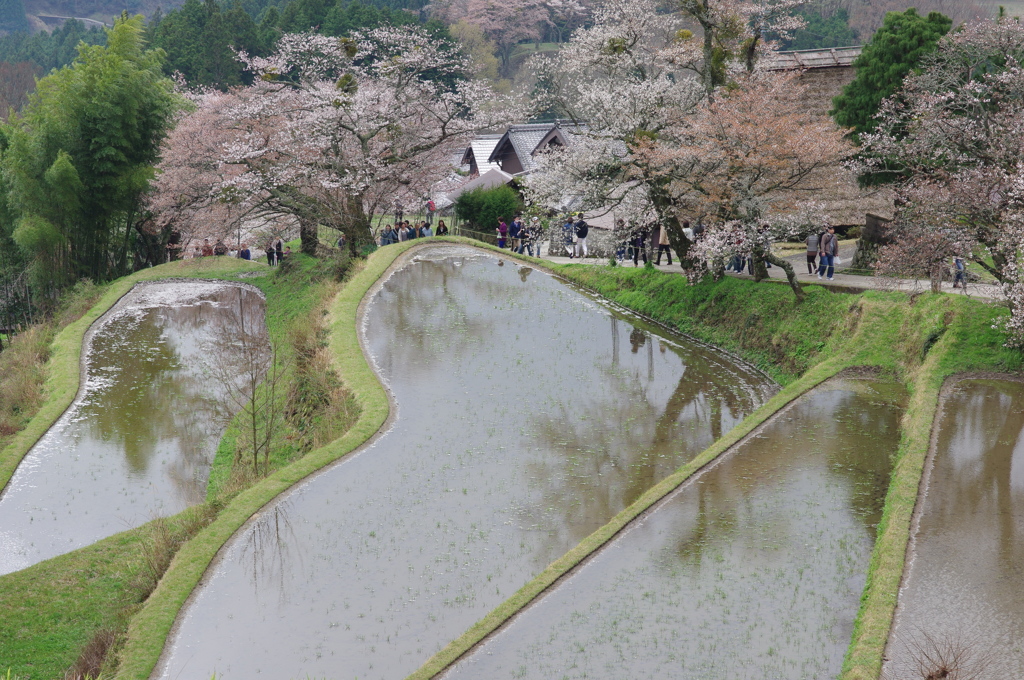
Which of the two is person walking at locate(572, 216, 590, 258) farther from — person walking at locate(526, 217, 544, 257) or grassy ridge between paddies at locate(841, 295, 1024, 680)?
grassy ridge between paddies at locate(841, 295, 1024, 680)

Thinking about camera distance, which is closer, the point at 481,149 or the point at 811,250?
the point at 811,250

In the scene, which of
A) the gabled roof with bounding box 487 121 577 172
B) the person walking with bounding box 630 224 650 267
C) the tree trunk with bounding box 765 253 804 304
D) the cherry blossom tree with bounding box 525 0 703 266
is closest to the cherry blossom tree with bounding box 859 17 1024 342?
the tree trunk with bounding box 765 253 804 304

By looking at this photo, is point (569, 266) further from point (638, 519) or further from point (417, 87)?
point (638, 519)

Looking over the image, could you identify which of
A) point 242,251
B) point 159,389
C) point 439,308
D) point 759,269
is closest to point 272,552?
point 159,389

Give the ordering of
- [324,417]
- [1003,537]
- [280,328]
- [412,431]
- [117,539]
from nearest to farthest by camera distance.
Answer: [1003,537], [117,539], [412,431], [324,417], [280,328]

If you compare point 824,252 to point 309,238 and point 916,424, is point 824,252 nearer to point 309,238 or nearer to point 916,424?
point 916,424

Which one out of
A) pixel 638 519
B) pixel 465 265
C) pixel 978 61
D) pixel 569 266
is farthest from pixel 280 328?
pixel 978 61
